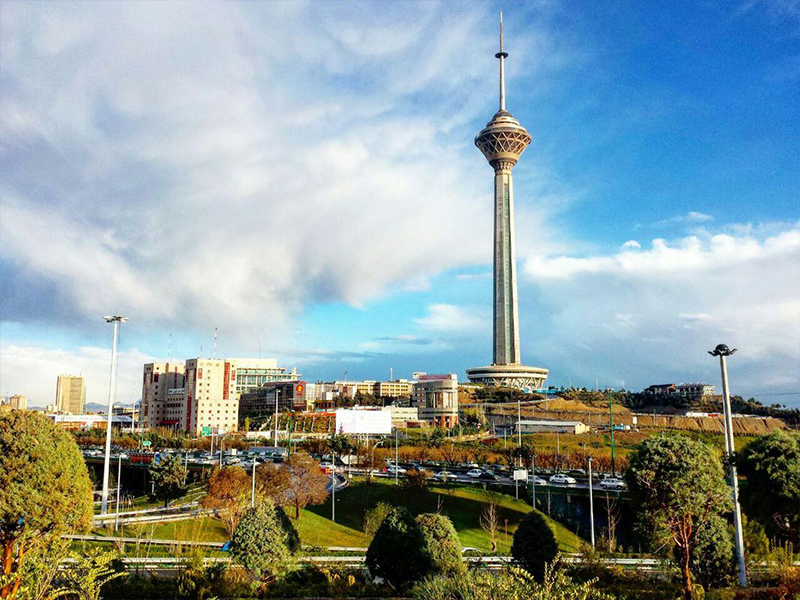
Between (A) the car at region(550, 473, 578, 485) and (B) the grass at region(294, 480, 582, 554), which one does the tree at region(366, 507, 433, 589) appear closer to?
(B) the grass at region(294, 480, 582, 554)

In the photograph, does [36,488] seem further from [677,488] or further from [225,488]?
[225,488]

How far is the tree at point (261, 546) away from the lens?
24484 millimetres

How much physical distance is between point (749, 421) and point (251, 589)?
121 metres

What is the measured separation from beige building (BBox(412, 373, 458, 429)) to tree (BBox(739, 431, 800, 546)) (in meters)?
113

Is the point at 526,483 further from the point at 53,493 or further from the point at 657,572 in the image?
the point at 53,493

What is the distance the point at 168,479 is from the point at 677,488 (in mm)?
42209

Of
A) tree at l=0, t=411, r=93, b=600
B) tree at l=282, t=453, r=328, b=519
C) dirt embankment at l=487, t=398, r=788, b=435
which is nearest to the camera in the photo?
tree at l=0, t=411, r=93, b=600

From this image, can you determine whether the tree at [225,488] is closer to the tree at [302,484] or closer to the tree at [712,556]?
the tree at [302,484]

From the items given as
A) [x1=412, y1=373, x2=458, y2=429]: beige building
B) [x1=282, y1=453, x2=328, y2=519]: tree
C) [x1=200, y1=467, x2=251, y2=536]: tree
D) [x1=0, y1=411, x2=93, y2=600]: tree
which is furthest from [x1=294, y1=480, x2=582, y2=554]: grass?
[x1=412, y1=373, x2=458, y2=429]: beige building

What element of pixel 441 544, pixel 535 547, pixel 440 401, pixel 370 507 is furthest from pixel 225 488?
pixel 440 401

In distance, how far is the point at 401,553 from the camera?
25.0m

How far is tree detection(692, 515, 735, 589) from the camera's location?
2558 cm

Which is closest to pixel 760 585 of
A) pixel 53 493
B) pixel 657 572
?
pixel 657 572

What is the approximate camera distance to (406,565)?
25.0m
